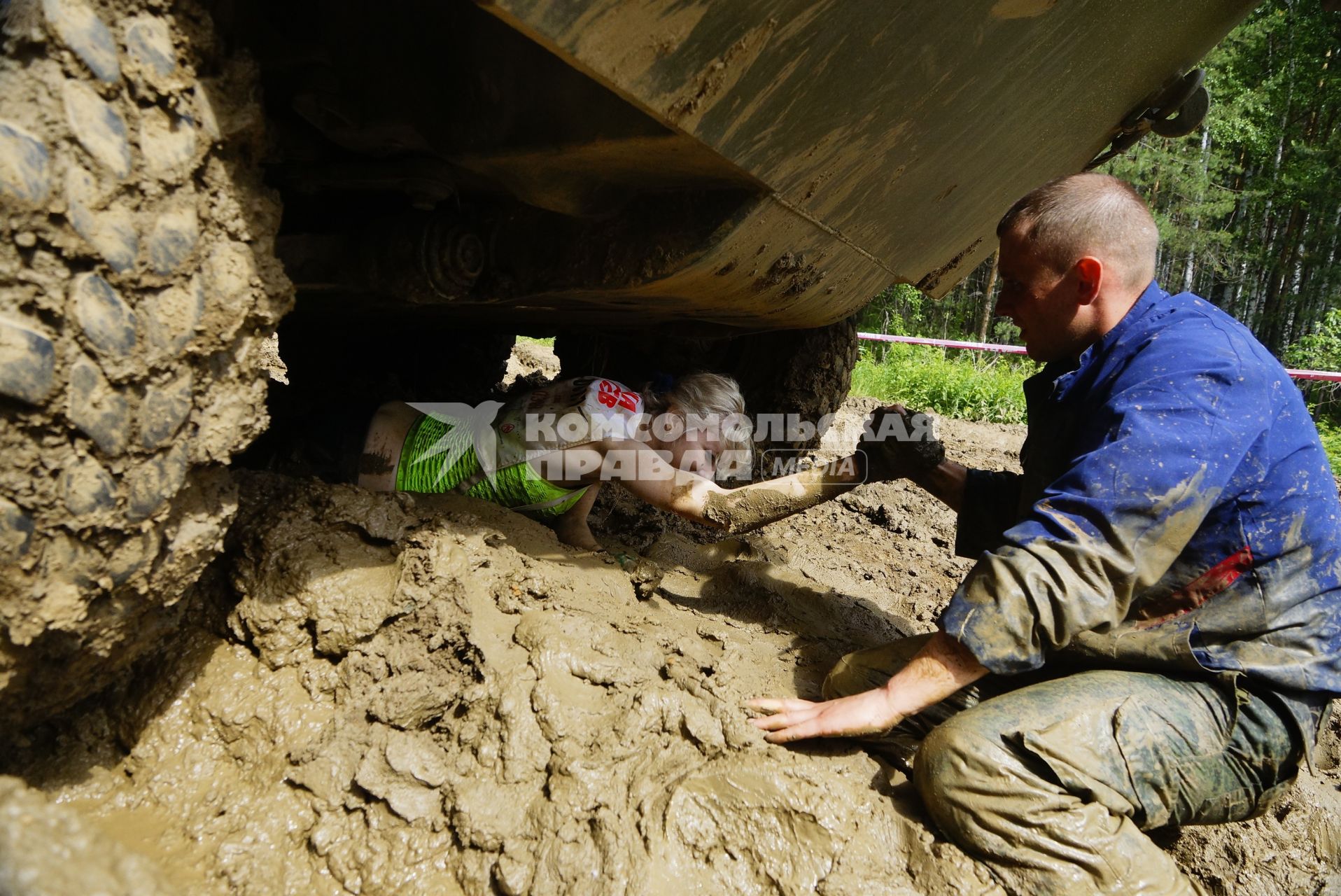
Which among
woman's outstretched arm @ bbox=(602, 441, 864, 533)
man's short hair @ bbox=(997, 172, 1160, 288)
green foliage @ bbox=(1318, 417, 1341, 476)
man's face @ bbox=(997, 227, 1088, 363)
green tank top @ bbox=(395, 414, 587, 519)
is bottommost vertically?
green tank top @ bbox=(395, 414, 587, 519)

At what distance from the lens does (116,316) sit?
1079 mm

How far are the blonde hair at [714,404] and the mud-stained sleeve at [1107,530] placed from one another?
1.16m

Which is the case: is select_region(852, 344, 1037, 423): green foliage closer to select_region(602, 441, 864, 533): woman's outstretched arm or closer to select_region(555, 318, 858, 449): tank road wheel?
select_region(555, 318, 858, 449): tank road wheel

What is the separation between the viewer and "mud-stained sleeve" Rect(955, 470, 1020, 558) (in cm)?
242

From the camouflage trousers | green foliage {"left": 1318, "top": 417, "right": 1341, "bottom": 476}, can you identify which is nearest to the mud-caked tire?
the camouflage trousers

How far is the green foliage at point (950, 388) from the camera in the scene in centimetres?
922

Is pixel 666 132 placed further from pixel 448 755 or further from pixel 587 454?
pixel 448 755

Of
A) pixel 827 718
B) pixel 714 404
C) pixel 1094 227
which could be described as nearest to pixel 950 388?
pixel 714 404

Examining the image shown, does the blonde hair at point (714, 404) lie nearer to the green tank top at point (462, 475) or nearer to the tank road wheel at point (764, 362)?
the green tank top at point (462, 475)

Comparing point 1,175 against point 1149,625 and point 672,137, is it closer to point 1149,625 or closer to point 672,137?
point 672,137

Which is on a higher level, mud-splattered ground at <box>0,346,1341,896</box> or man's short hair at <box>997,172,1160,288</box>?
man's short hair at <box>997,172,1160,288</box>

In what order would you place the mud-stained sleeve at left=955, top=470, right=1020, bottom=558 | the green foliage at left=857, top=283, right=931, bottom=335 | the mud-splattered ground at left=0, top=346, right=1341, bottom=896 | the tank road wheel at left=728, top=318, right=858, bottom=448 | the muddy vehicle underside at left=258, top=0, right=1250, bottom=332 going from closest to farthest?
the muddy vehicle underside at left=258, top=0, right=1250, bottom=332, the mud-splattered ground at left=0, top=346, right=1341, bottom=896, the mud-stained sleeve at left=955, top=470, right=1020, bottom=558, the tank road wheel at left=728, top=318, right=858, bottom=448, the green foliage at left=857, top=283, right=931, bottom=335

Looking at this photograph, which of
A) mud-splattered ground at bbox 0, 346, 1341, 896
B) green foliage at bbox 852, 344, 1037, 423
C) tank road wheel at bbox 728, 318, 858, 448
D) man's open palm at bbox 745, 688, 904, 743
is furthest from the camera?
green foliage at bbox 852, 344, 1037, 423

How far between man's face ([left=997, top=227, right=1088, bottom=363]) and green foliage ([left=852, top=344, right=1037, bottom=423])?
23.1 feet
